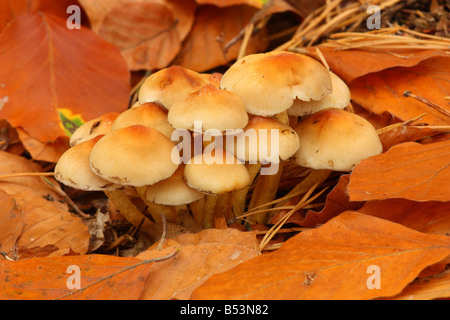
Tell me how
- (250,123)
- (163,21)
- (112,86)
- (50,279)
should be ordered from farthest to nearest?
(163,21) < (112,86) < (250,123) < (50,279)

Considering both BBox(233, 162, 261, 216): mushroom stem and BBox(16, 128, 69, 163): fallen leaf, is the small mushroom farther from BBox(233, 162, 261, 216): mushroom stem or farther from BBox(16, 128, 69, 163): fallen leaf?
BBox(16, 128, 69, 163): fallen leaf

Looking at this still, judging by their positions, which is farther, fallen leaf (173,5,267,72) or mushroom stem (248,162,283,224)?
fallen leaf (173,5,267,72)

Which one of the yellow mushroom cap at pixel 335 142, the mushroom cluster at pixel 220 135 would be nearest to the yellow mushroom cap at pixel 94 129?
the mushroom cluster at pixel 220 135

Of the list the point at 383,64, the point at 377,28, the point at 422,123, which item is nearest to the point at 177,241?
the point at 422,123

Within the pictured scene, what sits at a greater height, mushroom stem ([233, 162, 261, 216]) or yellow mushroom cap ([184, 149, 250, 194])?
yellow mushroom cap ([184, 149, 250, 194])

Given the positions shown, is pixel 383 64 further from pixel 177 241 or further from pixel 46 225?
pixel 46 225

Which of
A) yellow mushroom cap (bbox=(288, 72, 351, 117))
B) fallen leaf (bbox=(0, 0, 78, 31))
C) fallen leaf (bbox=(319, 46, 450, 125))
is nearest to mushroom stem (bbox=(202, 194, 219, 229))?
yellow mushroom cap (bbox=(288, 72, 351, 117))

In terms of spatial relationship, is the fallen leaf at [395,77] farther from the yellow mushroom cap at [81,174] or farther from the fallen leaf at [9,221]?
the fallen leaf at [9,221]
